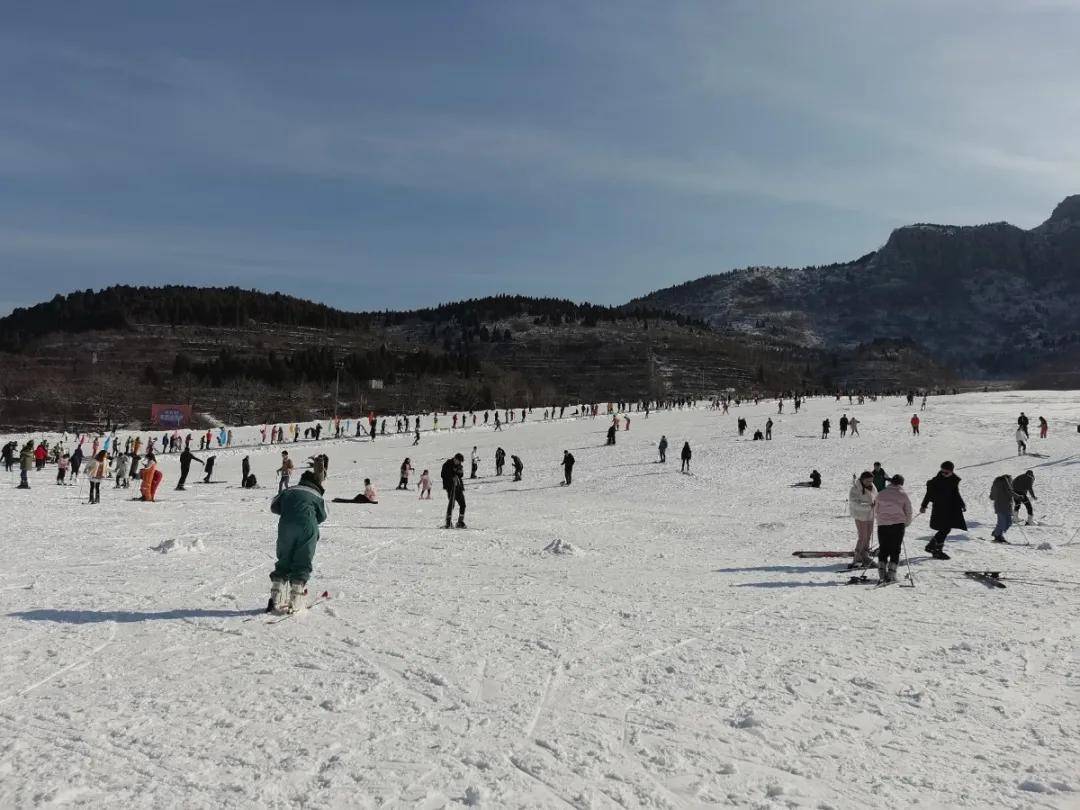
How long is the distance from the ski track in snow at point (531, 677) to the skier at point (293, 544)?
0.29 meters

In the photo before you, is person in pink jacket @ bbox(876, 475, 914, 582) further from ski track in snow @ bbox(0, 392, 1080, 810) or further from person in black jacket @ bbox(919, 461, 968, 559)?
person in black jacket @ bbox(919, 461, 968, 559)

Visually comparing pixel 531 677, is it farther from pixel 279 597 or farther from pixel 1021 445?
pixel 1021 445

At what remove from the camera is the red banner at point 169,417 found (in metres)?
58.4

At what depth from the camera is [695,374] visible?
5197 inches

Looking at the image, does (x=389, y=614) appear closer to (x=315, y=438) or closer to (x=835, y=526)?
(x=835, y=526)

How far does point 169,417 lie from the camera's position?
58.6 m

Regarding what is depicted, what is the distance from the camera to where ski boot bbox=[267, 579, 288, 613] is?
7043mm

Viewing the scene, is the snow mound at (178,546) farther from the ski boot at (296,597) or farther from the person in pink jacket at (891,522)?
the person in pink jacket at (891,522)

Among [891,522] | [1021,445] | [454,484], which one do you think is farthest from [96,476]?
[1021,445]

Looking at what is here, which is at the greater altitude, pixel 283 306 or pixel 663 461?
pixel 283 306

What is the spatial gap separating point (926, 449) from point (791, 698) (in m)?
32.6

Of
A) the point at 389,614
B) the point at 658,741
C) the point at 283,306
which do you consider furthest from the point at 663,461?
the point at 283,306

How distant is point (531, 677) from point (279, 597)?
2.89 metres

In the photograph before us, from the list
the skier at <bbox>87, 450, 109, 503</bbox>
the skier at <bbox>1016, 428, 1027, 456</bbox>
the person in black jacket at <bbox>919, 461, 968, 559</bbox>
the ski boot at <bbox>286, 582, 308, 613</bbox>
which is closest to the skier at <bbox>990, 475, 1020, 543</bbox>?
the person in black jacket at <bbox>919, 461, 968, 559</bbox>
